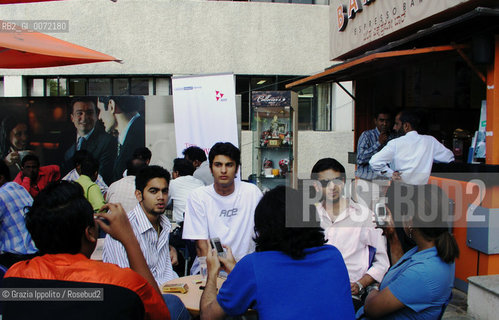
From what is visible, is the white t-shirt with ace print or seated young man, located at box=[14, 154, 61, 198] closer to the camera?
the white t-shirt with ace print

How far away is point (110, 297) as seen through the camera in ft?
5.79

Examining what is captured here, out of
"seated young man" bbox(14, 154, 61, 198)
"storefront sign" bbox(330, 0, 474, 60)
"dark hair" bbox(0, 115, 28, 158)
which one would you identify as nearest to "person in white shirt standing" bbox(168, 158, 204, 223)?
"seated young man" bbox(14, 154, 61, 198)

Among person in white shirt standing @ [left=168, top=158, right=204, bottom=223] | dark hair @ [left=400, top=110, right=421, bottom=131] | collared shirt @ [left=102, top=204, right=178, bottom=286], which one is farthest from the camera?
person in white shirt standing @ [left=168, top=158, right=204, bottom=223]

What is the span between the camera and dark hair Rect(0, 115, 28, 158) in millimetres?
7953

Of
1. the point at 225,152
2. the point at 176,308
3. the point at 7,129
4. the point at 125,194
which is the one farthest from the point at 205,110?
the point at 176,308

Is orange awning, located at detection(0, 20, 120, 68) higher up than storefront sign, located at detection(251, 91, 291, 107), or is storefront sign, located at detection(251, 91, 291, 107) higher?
orange awning, located at detection(0, 20, 120, 68)

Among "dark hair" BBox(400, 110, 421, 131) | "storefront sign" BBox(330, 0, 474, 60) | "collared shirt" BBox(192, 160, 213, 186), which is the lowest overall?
"collared shirt" BBox(192, 160, 213, 186)

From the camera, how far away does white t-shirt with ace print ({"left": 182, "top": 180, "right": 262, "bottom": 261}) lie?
→ 3471 mm

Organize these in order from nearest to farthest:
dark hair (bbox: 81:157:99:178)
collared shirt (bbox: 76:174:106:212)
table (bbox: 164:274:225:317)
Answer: table (bbox: 164:274:225:317), collared shirt (bbox: 76:174:106:212), dark hair (bbox: 81:157:99:178)

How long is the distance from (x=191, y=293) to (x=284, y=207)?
1.24m

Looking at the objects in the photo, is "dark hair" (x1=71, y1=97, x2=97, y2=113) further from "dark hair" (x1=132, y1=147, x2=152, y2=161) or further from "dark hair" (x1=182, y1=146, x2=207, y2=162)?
"dark hair" (x1=182, y1=146, x2=207, y2=162)

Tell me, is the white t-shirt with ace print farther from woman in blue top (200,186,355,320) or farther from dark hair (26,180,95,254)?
dark hair (26,180,95,254)

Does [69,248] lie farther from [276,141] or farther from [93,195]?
[276,141]

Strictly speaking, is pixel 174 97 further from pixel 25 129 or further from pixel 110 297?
pixel 110 297
